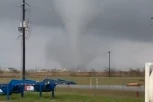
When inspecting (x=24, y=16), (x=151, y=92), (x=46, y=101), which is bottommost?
(x=46, y=101)

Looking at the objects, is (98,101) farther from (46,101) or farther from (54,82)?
(54,82)

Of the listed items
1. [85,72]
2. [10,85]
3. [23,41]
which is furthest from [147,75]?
[85,72]

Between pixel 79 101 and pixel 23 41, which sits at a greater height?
pixel 23 41

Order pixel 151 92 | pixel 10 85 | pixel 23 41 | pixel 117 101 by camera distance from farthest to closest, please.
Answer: pixel 23 41, pixel 10 85, pixel 117 101, pixel 151 92

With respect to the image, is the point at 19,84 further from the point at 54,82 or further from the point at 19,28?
the point at 19,28

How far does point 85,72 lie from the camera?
130625mm

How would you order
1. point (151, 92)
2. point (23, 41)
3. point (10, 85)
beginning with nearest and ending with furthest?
point (151, 92) → point (10, 85) → point (23, 41)

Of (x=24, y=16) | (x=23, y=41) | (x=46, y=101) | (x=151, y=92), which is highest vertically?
(x=24, y=16)

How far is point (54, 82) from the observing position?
896 inches

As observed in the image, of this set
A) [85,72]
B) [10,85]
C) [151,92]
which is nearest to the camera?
[151,92]

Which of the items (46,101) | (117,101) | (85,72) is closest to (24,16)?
(46,101)

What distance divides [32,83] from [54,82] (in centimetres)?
157

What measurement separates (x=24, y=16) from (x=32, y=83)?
1196 cm

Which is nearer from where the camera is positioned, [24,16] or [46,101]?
[46,101]
